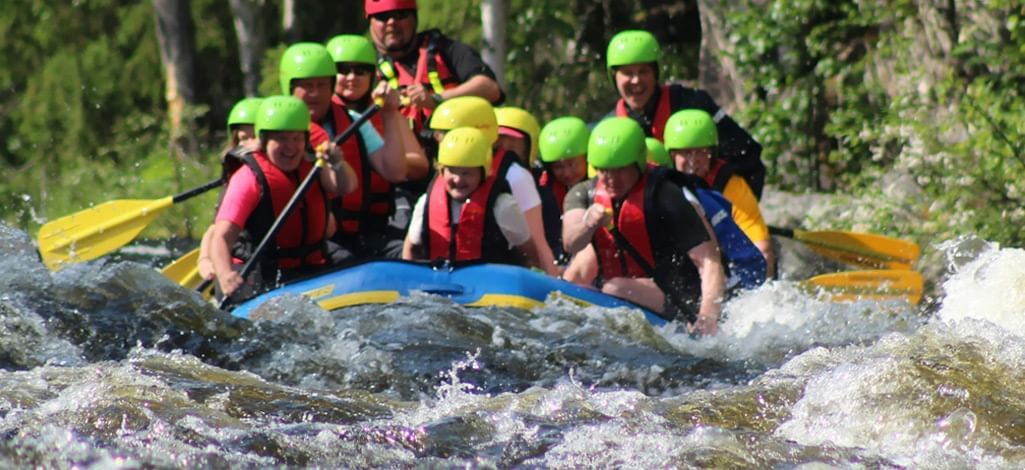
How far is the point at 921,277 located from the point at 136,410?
213 inches

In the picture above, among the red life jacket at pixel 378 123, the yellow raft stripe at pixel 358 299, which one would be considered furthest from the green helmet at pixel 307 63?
the yellow raft stripe at pixel 358 299

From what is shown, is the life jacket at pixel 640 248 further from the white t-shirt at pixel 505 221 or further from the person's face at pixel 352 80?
the person's face at pixel 352 80

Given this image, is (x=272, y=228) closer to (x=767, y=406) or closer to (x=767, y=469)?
(x=767, y=406)

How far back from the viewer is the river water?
5273mm

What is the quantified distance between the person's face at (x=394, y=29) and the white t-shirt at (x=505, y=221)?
5.58 feet

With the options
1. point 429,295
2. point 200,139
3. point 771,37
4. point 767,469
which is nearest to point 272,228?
point 429,295

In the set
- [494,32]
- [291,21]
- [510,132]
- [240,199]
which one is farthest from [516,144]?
[291,21]

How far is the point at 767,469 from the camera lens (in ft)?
17.0

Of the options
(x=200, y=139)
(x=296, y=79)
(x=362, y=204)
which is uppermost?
(x=296, y=79)

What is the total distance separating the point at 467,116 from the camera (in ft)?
30.0

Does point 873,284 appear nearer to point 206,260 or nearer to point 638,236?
point 638,236

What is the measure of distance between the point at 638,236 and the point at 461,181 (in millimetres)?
845

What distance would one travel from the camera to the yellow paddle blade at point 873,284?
31.3 feet

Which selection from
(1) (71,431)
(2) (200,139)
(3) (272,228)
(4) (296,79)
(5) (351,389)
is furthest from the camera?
(2) (200,139)
